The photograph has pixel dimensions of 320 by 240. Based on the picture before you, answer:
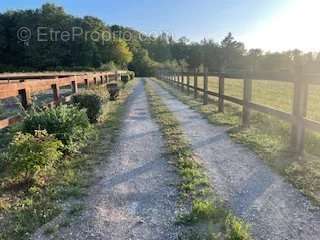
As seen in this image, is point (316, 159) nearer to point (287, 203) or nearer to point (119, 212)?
point (287, 203)

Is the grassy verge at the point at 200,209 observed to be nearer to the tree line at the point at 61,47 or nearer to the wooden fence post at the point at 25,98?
the wooden fence post at the point at 25,98

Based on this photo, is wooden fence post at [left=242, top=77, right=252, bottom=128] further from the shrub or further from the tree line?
the tree line

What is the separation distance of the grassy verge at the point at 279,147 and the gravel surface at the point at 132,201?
1491mm

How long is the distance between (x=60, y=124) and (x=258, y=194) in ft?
9.98

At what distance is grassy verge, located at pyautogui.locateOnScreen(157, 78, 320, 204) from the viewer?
14.9 ft

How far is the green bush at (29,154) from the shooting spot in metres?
4.28

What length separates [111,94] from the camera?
49.7 feet

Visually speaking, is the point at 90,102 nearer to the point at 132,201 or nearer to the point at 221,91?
the point at 221,91

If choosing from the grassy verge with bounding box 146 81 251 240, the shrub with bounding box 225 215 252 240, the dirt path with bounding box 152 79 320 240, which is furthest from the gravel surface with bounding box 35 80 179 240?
the dirt path with bounding box 152 79 320 240

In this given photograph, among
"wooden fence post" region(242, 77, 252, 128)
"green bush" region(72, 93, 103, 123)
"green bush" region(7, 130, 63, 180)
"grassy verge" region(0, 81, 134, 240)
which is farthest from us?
"wooden fence post" region(242, 77, 252, 128)

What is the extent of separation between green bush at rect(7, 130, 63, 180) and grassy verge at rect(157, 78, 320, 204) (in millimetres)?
2976

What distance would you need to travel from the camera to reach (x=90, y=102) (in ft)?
27.7

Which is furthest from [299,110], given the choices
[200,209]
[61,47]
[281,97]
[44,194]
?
[61,47]

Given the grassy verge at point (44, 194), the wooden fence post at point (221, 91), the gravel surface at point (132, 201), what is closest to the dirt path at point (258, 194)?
the gravel surface at point (132, 201)
